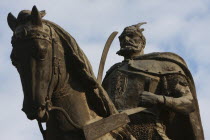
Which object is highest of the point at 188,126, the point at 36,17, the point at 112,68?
the point at 36,17

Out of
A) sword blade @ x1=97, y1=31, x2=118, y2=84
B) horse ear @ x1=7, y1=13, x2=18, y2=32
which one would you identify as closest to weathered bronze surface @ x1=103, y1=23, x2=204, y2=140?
sword blade @ x1=97, y1=31, x2=118, y2=84

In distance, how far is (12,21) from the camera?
24.7 ft

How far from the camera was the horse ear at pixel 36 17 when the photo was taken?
720 cm

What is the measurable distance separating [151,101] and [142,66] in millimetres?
998

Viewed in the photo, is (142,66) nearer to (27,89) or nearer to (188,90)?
(188,90)

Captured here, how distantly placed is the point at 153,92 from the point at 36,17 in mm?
3330

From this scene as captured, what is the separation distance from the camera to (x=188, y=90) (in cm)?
1010

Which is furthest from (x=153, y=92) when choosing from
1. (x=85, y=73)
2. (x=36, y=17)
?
(x=36, y=17)

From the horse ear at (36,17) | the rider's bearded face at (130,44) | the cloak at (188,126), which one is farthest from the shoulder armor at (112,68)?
the horse ear at (36,17)

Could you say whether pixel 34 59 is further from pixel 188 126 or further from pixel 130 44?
pixel 130 44

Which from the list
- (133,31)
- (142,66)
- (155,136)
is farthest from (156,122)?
(133,31)

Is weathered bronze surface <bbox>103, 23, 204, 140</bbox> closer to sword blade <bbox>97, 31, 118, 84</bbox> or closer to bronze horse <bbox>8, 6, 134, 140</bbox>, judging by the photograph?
sword blade <bbox>97, 31, 118, 84</bbox>

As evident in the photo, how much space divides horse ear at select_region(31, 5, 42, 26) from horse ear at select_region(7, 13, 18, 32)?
0.97ft

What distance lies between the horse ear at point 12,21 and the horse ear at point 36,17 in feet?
0.97
